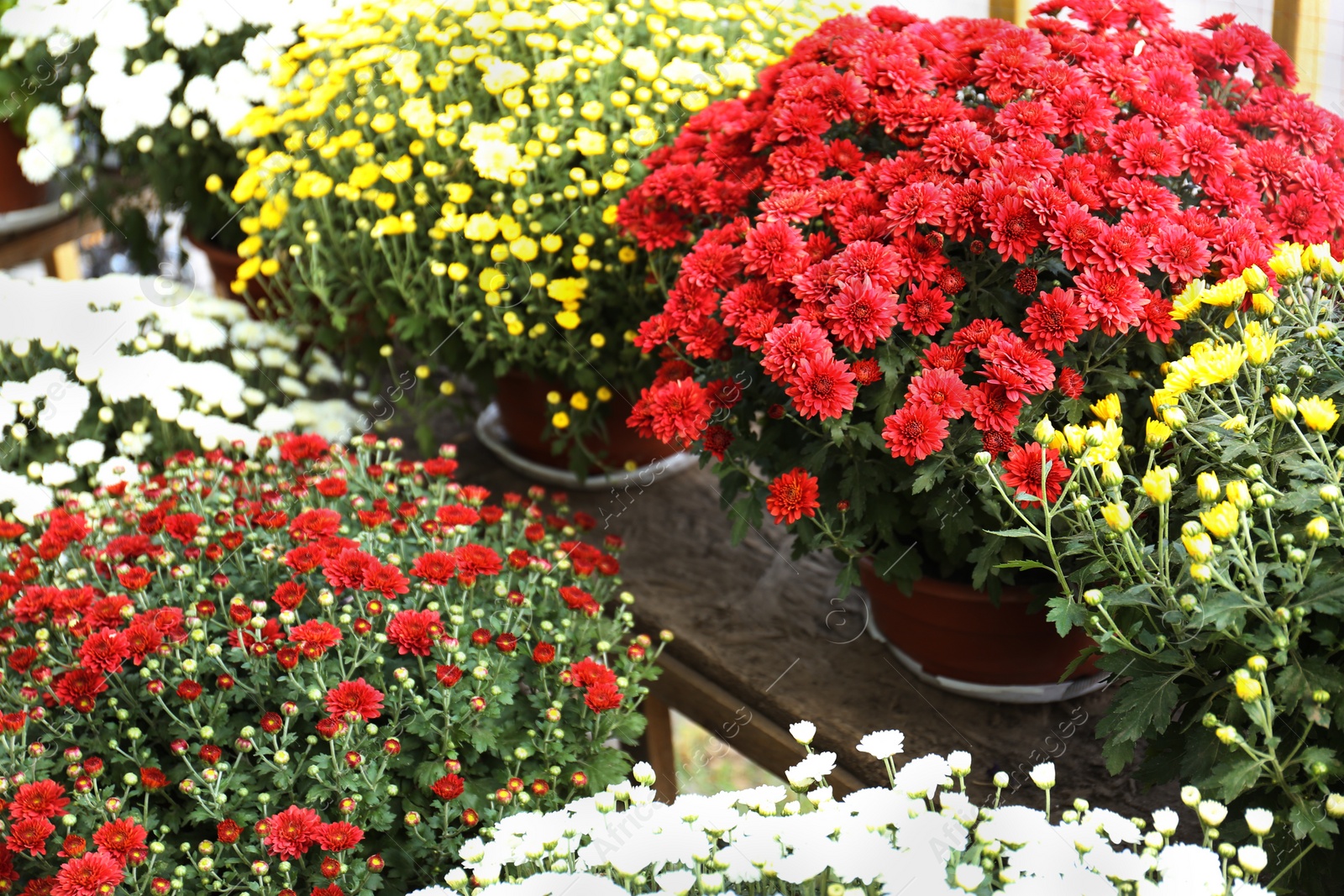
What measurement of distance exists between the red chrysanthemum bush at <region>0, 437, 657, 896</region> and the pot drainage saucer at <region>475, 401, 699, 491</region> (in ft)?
2.00

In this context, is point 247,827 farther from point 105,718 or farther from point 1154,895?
point 1154,895

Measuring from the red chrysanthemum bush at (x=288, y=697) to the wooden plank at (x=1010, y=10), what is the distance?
1.53m

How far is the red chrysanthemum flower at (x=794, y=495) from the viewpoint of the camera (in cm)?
143

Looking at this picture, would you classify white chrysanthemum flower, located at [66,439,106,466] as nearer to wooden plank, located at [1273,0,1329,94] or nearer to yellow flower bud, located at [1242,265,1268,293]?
yellow flower bud, located at [1242,265,1268,293]

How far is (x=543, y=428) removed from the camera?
7.39 feet

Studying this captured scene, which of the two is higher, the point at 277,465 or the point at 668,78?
the point at 668,78

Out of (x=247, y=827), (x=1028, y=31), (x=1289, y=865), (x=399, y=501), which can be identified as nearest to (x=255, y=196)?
(x=399, y=501)

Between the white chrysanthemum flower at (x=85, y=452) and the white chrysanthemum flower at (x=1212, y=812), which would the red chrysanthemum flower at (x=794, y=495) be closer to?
the white chrysanthemum flower at (x=1212, y=812)

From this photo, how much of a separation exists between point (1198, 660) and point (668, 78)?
1339mm

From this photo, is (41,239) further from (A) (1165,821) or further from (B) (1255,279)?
(A) (1165,821)

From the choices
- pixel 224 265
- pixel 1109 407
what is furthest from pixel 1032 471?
pixel 224 265

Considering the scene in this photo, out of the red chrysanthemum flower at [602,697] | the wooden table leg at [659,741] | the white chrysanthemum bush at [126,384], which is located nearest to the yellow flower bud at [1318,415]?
the red chrysanthemum flower at [602,697]

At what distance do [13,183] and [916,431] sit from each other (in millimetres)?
2713

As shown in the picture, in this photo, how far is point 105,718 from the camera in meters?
1.47
